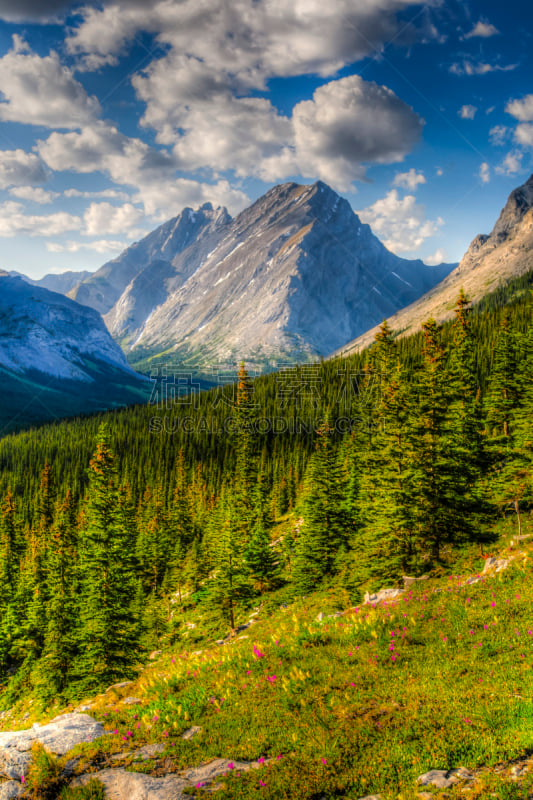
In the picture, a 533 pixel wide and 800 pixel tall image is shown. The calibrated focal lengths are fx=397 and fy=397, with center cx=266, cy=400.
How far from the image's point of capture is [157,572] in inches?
2135

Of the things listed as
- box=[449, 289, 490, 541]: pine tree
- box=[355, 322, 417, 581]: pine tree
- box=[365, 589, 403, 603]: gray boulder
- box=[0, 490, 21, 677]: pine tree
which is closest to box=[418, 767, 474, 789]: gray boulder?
box=[365, 589, 403, 603]: gray boulder

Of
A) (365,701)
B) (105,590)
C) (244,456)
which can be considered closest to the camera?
(365,701)

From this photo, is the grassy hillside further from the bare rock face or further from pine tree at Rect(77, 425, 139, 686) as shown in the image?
pine tree at Rect(77, 425, 139, 686)

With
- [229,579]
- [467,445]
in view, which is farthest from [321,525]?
[467,445]

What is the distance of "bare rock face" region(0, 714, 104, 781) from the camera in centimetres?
816

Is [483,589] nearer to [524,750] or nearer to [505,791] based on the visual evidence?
[524,750]

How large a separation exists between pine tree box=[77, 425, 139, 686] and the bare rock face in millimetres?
14910

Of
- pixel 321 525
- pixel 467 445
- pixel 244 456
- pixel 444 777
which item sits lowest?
pixel 321 525

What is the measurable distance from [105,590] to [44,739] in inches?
675

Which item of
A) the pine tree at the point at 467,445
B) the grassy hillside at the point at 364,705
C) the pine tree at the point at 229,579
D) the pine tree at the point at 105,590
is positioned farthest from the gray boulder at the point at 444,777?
the pine tree at the point at 229,579

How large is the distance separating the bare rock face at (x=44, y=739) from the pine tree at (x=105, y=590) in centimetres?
1491

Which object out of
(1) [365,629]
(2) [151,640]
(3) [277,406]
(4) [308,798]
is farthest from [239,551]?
(3) [277,406]

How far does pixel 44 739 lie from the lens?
9.14 metres

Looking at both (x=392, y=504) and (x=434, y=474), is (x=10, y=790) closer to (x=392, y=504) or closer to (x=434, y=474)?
(x=392, y=504)
